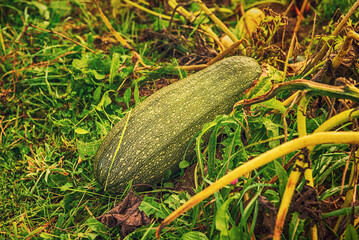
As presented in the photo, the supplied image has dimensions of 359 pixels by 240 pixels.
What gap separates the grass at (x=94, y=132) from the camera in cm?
210

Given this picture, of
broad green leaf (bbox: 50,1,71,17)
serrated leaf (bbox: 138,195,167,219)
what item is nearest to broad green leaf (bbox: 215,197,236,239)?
serrated leaf (bbox: 138,195,167,219)

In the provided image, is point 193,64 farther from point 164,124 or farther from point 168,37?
point 164,124

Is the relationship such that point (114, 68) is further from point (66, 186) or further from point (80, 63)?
point (66, 186)

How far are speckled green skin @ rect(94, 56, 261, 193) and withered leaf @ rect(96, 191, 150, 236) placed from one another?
0.19 m

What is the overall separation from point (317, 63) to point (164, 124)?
4.85ft

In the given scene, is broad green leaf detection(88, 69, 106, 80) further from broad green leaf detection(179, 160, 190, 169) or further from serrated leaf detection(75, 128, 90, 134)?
broad green leaf detection(179, 160, 190, 169)

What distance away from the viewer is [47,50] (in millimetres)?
3695

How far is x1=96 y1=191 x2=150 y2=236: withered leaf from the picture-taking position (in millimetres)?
2168

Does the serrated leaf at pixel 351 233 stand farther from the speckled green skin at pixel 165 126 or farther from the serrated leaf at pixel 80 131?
the serrated leaf at pixel 80 131

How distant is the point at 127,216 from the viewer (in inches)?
86.5

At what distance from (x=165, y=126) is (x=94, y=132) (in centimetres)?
86

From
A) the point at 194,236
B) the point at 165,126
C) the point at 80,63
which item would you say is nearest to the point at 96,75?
the point at 80,63

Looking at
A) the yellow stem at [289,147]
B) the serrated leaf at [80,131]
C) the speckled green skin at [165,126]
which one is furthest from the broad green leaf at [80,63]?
the yellow stem at [289,147]

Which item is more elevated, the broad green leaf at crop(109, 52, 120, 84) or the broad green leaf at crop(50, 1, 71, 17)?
the broad green leaf at crop(50, 1, 71, 17)
